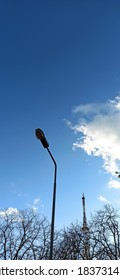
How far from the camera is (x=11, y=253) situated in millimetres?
24656

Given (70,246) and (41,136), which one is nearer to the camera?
(41,136)

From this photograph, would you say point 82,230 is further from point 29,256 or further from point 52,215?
point 52,215

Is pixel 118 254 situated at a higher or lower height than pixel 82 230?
lower

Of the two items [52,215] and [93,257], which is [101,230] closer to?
[93,257]

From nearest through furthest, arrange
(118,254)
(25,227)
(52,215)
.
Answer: (52,215) < (118,254) < (25,227)

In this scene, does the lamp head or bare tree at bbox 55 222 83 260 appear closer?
the lamp head

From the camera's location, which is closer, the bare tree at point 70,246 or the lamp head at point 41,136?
the lamp head at point 41,136
